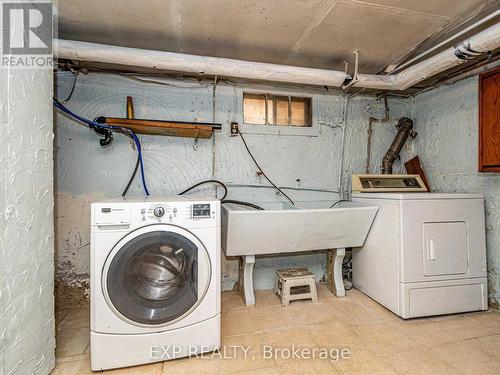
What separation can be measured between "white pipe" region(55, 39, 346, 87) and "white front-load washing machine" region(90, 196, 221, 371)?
3.40ft

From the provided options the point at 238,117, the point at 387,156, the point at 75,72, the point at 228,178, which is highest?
the point at 75,72

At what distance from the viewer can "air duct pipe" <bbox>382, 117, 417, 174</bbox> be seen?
2.74m

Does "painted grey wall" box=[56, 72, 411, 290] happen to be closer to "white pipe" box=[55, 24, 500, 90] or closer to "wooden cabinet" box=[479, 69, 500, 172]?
"white pipe" box=[55, 24, 500, 90]

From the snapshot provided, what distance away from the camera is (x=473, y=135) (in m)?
2.24

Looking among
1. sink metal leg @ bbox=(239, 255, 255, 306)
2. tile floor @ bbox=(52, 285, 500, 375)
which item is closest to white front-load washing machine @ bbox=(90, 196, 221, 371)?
tile floor @ bbox=(52, 285, 500, 375)

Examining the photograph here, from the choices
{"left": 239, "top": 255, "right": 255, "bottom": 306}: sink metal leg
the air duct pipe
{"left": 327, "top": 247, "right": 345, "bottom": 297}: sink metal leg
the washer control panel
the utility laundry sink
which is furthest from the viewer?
the air duct pipe

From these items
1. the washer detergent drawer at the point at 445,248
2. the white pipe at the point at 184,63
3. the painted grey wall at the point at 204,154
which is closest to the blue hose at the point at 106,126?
the painted grey wall at the point at 204,154

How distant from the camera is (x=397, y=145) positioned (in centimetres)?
275

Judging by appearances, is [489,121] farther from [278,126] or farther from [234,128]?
[234,128]

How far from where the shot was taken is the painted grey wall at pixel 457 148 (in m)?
2.09

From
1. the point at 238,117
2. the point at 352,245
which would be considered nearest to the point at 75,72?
the point at 238,117

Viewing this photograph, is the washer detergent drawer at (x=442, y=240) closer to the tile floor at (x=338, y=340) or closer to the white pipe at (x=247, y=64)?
the tile floor at (x=338, y=340)

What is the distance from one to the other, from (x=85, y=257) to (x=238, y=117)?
6.13 ft

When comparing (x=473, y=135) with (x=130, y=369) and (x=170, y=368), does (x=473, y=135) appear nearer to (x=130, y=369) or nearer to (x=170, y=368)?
(x=170, y=368)
